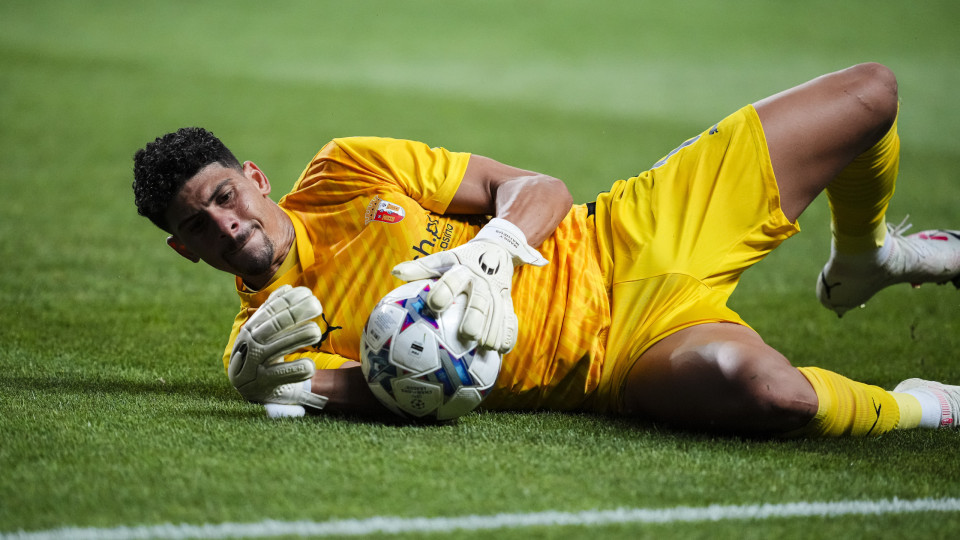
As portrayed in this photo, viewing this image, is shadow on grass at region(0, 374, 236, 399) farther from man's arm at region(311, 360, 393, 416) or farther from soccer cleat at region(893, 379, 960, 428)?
soccer cleat at region(893, 379, 960, 428)

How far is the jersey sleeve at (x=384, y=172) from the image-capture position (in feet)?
11.9

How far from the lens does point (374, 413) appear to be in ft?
11.0

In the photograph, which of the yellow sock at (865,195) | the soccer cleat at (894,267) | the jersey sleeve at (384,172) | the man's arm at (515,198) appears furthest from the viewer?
the soccer cleat at (894,267)

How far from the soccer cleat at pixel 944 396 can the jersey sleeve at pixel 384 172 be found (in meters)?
1.82

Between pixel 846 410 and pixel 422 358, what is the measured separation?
1.36 metres

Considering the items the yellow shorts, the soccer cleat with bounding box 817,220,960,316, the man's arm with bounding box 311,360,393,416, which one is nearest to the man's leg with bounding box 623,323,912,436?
the yellow shorts

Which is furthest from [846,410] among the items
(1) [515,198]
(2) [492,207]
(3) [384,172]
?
(3) [384,172]

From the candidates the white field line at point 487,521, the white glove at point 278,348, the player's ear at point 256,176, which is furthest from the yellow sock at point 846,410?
the player's ear at point 256,176

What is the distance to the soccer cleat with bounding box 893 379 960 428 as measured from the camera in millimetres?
3391

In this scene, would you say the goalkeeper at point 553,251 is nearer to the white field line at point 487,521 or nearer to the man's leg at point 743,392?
the man's leg at point 743,392

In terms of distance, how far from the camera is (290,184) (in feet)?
34.0

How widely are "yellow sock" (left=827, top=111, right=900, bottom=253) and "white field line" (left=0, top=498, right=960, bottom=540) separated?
5.24ft

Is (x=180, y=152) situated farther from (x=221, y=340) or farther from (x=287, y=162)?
(x=287, y=162)

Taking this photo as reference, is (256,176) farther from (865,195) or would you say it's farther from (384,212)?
(865,195)
